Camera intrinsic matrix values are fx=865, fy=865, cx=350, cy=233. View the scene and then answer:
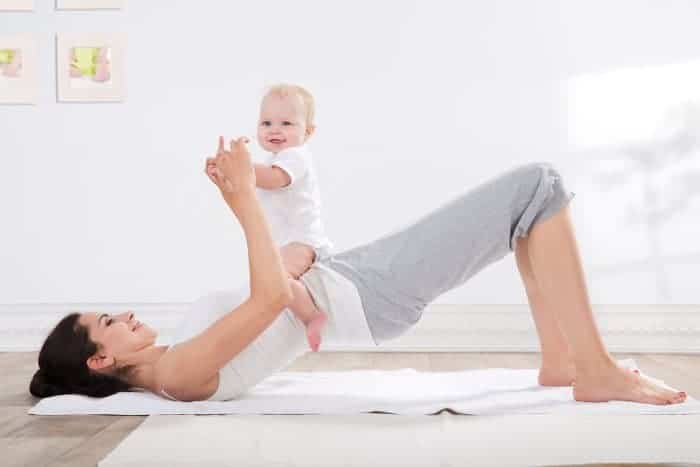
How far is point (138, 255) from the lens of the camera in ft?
14.2

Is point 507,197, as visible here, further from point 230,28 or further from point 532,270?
point 230,28

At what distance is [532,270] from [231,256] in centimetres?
220

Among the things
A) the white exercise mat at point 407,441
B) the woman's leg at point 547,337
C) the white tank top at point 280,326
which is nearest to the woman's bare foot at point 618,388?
the white exercise mat at point 407,441

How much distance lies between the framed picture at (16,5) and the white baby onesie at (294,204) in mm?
2468

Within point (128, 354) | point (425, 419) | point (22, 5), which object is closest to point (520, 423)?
point (425, 419)

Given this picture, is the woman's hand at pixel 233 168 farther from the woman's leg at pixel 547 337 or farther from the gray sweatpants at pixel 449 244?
the woman's leg at pixel 547 337

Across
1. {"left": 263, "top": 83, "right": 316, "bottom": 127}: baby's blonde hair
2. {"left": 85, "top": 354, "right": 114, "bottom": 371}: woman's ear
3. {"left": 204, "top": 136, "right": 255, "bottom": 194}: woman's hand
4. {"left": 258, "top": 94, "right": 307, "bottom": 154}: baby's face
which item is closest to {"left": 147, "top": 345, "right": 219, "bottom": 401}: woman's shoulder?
{"left": 85, "top": 354, "right": 114, "bottom": 371}: woman's ear

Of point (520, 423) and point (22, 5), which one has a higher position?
point (22, 5)

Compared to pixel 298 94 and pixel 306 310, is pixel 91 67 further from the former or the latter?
pixel 306 310

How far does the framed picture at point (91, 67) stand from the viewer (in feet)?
14.4

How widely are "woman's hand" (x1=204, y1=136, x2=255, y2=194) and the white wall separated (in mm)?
2215

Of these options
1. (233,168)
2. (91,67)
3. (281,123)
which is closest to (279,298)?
(233,168)

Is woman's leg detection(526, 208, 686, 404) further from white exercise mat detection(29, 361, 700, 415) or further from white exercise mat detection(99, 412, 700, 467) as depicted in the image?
white exercise mat detection(99, 412, 700, 467)

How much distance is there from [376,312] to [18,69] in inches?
115
